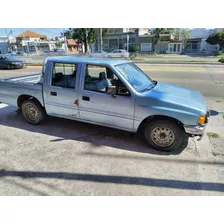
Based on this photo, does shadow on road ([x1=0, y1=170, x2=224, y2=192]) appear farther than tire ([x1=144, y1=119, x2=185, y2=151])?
No

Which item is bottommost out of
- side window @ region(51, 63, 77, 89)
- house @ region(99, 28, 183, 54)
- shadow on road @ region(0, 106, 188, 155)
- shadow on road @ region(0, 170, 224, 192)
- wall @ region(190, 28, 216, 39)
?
shadow on road @ region(0, 170, 224, 192)

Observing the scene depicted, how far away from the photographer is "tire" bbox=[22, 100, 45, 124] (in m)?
4.27

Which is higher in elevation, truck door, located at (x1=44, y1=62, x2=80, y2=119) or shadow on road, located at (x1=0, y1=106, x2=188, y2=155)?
truck door, located at (x1=44, y1=62, x2=80, y2=119)

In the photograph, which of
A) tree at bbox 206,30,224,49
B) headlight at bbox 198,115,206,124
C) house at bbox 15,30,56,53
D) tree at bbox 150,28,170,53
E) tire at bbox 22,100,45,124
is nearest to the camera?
headlight at bbox 198,115,206,124

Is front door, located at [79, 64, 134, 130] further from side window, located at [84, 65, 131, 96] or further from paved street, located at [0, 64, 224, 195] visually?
paved street, located at [0, 64, 224, 195]

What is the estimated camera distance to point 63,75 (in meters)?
3.96

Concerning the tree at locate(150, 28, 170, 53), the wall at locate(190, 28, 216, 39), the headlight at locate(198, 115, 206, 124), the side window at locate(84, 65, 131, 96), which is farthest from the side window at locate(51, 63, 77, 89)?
the wall at locate(190, 28, 216, 39)

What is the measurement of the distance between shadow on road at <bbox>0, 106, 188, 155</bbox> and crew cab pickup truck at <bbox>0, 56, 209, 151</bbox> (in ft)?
0.85

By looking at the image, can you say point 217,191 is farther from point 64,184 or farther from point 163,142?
point 64,184

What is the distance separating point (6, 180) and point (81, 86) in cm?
→ 209

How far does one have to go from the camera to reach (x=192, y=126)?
299 centimetres

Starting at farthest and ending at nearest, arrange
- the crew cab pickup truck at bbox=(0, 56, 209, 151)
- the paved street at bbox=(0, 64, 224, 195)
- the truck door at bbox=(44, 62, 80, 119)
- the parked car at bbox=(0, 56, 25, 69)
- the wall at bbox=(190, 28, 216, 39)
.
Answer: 1. the wall at bbox=(190, 28, 216, 39)
2. the parked car at bbox=(0, 56, 25, 69)
3. the truck door at bbox=(44, 62, 80, 119)
4. the crew cab pickup truck at bbox=(0, 56, 209, 151)
5. the paved street at bbox=(0, 64, 224, 195)

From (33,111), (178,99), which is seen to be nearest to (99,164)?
(178,99)

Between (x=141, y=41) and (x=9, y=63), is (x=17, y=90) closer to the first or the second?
(x=9, y=63)
